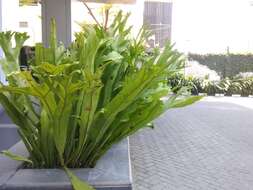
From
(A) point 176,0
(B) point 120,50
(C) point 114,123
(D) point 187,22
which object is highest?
(A) point 176,0

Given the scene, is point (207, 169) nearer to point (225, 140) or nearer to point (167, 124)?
point (225, 140)

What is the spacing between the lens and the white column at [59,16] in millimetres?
7855

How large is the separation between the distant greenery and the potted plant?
36.9ft

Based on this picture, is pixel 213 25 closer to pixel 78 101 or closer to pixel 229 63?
pixel 229 63

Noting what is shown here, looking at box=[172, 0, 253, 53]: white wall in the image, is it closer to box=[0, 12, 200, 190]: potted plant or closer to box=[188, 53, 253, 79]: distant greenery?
box=[188, 53, 253, 79]: distant greenery

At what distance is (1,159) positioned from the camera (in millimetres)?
1475

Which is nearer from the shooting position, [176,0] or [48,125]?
[48,125]

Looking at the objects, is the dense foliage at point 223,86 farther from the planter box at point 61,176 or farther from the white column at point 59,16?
the planter box at point 61,176

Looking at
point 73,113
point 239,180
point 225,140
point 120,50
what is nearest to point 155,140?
point 225,140

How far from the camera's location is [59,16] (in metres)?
7.87

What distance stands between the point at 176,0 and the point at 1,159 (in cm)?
1197

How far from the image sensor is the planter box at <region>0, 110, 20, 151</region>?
2637mm

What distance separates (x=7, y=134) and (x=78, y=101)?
199 centimetres

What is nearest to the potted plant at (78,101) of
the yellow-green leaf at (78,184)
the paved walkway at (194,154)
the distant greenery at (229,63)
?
the yellow-green leaf at (78,184)
